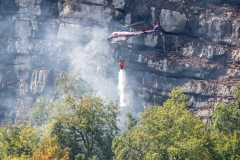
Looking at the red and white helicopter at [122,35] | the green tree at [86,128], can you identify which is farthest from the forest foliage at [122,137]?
the red and white helicopter at [122,35]

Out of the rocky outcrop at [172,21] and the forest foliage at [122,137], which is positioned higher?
the rocky outcrop at [172,21]

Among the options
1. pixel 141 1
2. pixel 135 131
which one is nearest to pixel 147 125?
pixel 135 131

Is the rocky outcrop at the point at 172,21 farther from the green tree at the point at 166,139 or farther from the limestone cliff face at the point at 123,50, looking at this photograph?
the green tree at the point at 166,139

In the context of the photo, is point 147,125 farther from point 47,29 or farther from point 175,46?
point 47,29

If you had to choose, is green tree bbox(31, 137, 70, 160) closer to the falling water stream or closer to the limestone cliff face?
the falling water stream

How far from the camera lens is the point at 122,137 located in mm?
57188

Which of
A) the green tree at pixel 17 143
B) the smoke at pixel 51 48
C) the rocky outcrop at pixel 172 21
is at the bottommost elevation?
the green tree at pixel 17 143

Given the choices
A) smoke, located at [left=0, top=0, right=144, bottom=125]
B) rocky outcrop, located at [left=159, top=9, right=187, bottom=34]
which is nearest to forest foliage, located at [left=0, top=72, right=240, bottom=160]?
rocky outcrop, located at [left=159, top=9, right=187, bottom=34]

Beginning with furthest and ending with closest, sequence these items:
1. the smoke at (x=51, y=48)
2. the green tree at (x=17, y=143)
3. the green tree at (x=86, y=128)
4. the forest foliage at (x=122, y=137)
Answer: the smoke at (x=51, y=48)
the green tree at (x=86, y=128)
the green tree at (x=17, y=143)
the forest foliage at (x=122, y=137)

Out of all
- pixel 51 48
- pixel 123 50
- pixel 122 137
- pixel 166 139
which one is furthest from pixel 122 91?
pixel 166 139

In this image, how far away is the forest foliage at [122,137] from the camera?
53.0 metres

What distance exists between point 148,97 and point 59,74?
43.5 feet

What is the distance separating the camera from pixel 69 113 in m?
59.8

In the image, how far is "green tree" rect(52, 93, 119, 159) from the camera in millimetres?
58594
